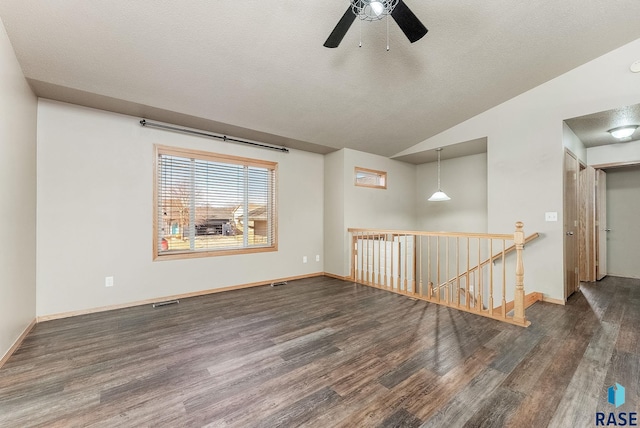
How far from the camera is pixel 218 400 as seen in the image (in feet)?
5.79

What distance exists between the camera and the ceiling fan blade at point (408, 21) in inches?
73.5

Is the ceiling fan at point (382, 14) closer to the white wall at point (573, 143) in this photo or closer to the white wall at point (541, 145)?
the white wall at point (541, 145)

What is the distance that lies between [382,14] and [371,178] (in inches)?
162

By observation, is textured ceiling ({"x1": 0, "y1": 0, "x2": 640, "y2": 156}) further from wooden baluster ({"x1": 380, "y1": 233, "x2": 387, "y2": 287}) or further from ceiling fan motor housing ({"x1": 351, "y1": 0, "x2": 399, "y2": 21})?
wooden baluster ({"x1": 380, "y1": 233, "x2": 387, "y2": 287})

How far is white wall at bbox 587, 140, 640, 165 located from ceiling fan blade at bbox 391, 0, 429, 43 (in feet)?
17.2

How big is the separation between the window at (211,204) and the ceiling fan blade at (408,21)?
3.23m

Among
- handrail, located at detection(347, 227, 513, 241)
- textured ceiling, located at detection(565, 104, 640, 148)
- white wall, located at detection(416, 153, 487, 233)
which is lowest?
handrail, located at detection(347, 227, 513, 241)

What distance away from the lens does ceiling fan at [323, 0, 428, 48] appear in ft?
5.90

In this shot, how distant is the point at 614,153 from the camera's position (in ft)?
16.0

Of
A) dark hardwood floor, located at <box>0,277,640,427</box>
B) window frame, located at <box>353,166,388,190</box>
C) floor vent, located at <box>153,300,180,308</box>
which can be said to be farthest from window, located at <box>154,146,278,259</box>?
window frame, located at <box>353,166,388,190</box>

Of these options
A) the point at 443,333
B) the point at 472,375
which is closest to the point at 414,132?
the point at 443,333

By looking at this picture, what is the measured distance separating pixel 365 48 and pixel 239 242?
336cm

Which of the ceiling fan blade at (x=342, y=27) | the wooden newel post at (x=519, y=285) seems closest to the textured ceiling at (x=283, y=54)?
the ceiling fan blade at (x=342, y=27)

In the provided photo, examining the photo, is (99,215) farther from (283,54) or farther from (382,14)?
(382,14)
